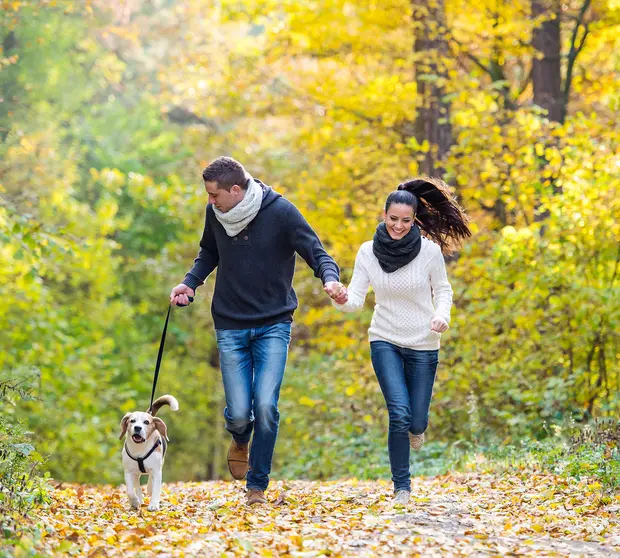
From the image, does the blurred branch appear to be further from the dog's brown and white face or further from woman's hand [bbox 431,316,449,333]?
the dog's brown and white face

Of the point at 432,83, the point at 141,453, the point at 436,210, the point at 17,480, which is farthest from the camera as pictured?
the point at 432,83

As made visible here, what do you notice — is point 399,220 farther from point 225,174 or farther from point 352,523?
point 352,523

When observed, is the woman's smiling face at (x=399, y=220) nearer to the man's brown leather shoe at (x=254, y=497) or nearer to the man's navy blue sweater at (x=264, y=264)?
the man's navy blue sweater at (x=264, y=264)

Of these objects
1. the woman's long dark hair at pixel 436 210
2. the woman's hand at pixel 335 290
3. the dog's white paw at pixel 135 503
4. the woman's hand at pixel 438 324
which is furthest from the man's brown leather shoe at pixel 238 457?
the woman's long dark hair at pixel 436 210

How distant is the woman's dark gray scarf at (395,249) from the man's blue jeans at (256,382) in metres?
0.89

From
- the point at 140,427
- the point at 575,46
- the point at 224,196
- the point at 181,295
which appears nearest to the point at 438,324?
the point at 224,196

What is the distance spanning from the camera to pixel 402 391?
7379 millimetres

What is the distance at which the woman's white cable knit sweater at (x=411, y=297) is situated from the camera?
7.41m

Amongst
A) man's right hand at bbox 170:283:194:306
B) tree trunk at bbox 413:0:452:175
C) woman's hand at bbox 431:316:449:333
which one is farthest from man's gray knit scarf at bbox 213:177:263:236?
tree trunk at bbox 413:0:452:175

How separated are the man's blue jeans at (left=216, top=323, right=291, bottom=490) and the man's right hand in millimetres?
362

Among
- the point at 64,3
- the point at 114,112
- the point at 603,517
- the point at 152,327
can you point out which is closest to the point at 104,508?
the point at 603,517

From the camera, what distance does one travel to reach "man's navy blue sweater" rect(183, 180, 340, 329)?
7.28 m

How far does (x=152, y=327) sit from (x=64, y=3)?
1212 centimetres

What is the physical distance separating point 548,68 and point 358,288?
1116cm
